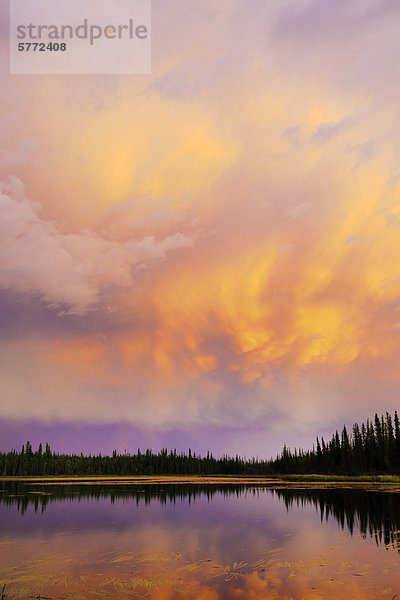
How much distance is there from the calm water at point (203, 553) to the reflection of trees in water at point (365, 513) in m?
0.11

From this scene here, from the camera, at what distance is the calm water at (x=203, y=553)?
22.6m

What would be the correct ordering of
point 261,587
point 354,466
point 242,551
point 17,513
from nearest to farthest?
point 261,587 < point 242,551 < point 17,513 < point 354,466

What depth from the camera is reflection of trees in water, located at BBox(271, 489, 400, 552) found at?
3682 centimetres

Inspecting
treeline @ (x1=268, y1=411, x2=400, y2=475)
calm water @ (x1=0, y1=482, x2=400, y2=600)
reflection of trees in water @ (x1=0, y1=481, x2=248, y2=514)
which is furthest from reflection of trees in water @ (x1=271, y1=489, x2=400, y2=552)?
treeline @ (x1=268, y1=411, x2=400, y2=475)

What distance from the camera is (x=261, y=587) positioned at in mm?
22797

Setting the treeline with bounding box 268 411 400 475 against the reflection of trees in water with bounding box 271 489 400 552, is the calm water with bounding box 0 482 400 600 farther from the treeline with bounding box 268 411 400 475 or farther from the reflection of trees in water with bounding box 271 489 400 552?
the treeline with bounding box 268 411 400 475

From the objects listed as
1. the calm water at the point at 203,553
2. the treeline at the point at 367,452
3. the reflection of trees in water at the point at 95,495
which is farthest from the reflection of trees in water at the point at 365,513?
the treeline at the point at 367,452

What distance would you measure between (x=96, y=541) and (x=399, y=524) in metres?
26.8

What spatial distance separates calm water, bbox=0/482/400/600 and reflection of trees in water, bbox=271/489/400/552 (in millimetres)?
112

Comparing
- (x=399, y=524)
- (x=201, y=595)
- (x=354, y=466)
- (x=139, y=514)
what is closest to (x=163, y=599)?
(x=201, y=595)

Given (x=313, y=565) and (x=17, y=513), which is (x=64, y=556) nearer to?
(x=313, y=565)

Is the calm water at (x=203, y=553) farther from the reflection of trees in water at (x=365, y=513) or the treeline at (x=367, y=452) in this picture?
the treeline at (x=367, y=452)

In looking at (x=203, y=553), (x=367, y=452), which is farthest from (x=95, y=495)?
(x=367, y=452)

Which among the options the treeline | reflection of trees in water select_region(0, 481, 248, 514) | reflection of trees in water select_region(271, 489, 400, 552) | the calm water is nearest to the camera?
the calm water
